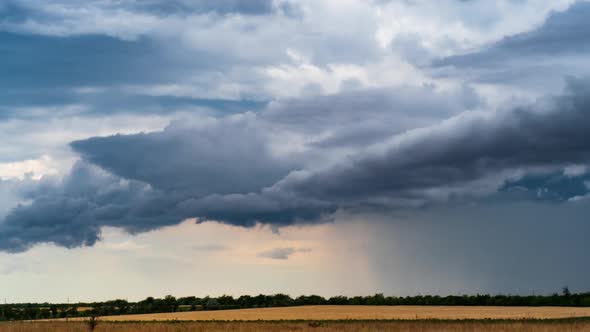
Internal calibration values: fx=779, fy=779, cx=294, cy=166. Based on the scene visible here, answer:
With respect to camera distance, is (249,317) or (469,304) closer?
(249,317)

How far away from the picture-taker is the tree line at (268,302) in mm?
145750

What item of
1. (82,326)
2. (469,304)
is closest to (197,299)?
(469,304)

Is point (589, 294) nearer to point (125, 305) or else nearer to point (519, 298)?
point (519, 298)

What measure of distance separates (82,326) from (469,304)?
8686 centimetres

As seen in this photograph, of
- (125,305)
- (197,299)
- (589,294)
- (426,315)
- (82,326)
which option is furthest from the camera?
(197,299)

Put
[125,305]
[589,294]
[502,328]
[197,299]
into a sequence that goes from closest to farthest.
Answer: [502,328] → [589,294] → [125,305] → [197,299]

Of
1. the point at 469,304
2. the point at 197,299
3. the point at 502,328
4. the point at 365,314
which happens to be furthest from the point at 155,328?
the point at 197,299

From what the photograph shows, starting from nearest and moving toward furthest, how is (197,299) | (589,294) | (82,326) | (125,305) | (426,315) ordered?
(82,326)
(426,315)
(589,294)
(125,305)
(197,299)

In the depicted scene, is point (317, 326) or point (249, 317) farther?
point (249, 317)

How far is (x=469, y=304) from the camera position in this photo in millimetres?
147375

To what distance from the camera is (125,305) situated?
17612 cm

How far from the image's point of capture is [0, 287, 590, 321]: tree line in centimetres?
14575

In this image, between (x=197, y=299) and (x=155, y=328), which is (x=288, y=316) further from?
(x=197, y=299)

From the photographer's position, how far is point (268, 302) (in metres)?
179
